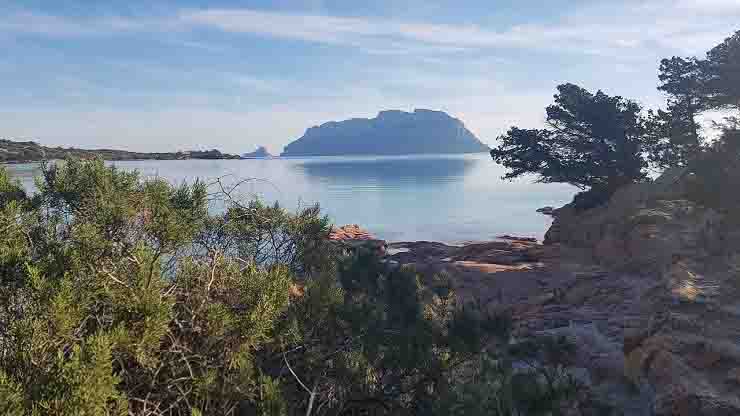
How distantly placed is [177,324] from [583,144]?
32.8 m

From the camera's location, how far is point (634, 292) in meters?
15.9

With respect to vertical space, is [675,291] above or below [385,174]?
above

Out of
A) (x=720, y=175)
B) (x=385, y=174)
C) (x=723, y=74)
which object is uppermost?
(x=723, y=74)

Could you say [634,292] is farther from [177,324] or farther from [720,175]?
[177,324]

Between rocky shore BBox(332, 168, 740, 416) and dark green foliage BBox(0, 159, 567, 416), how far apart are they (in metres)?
3.33

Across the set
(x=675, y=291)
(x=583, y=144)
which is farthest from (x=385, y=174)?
(x=675, y=291)

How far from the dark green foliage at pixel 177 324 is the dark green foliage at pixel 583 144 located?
28.0 metres

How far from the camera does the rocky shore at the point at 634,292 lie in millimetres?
8203

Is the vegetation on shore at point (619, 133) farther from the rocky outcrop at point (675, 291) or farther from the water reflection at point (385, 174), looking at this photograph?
the water reflection at point (385, 174)

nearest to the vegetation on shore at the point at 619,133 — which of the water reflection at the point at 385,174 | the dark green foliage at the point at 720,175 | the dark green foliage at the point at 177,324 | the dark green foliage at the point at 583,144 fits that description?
the dark green foliage at the point at 583,144

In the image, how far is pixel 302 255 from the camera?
26.7 ft

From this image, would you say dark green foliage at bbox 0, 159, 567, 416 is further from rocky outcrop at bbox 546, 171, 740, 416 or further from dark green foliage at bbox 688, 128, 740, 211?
dark green foliage at bbox 688, 128, 740, 211

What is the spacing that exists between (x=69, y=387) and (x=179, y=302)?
154cm

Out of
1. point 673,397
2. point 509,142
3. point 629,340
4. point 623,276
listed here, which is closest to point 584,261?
point 623,276
